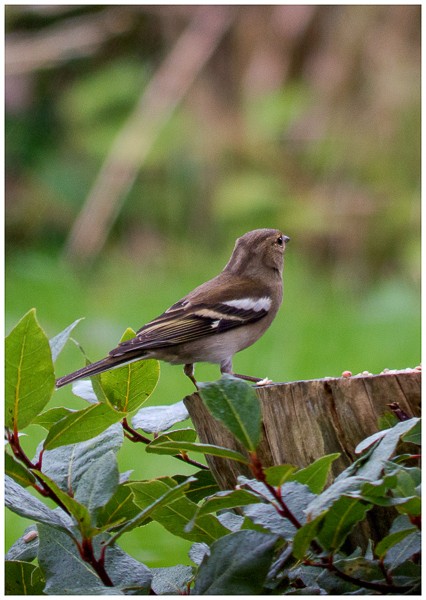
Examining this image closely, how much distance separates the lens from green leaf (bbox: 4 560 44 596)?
122cm

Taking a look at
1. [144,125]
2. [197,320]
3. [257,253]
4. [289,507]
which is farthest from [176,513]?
[144,125]

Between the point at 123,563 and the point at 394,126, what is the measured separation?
5874 mm

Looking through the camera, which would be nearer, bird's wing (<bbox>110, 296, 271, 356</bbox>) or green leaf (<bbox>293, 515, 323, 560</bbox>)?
green leaf (<bbox>293, 515, 323, 560</bbox>)

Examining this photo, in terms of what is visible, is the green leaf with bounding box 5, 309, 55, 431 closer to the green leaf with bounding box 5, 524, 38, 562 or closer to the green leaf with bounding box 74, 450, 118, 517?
the green leaf with bounding box 74, 450, 118, 517

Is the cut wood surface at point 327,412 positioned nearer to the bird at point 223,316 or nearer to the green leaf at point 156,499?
the green leaf at point 156,499

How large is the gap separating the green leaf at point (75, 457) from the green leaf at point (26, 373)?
98 millimetres

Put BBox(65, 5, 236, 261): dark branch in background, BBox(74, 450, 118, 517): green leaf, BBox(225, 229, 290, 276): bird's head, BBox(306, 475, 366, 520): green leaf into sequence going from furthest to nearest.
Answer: BBox(65, 5, 236, 261): dark branch in background
BBox(225, 229, 290, 276): bird's head
BBox(74, 450, 118, 517): green leaf
BBox(306, 475, 366, 520): green leaf

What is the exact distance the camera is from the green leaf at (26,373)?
1087 mm

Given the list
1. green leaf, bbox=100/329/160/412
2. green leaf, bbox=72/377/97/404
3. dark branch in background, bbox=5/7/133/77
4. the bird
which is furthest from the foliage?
dark branch in background, bbox=5/7/133/77

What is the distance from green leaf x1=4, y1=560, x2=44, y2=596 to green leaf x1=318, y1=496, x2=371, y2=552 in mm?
404

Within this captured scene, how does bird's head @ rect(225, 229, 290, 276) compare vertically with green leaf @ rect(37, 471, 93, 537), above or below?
above

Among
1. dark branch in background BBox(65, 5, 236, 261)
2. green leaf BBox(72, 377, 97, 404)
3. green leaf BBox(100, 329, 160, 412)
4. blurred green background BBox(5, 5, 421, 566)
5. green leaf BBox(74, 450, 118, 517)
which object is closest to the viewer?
green leaf BBox(74, 450, 118, 517)

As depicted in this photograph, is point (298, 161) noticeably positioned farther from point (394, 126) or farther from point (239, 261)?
point (239, 261)

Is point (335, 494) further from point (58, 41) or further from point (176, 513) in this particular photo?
point (58, 41)
